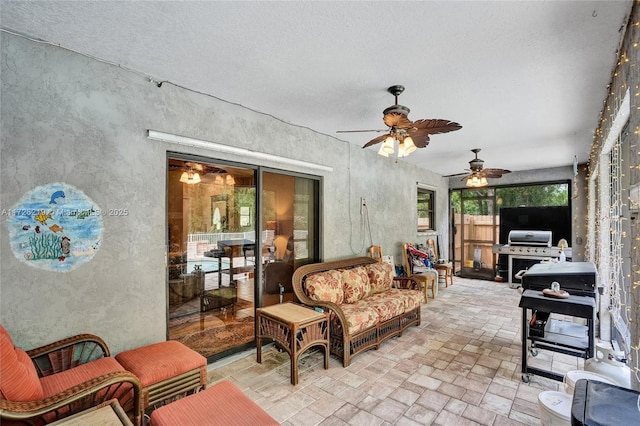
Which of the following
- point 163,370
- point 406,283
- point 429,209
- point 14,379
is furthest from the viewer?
point 429,209

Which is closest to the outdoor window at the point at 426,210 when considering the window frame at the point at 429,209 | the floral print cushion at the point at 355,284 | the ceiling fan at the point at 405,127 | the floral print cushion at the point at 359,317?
the window frame at the point at 429,209

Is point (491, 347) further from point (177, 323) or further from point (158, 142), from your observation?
point (158, 142)

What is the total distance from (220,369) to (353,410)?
1383 millimetres

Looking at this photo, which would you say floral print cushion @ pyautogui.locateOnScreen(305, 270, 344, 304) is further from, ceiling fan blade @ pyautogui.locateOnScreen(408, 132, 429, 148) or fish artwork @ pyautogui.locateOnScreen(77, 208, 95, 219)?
fish artwork @ pyautogui.locateOnScreen(77, 208, 95, 219)

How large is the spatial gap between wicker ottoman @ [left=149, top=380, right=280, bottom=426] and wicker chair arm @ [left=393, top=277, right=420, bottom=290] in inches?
130

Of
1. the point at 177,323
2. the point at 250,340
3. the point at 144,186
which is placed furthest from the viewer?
the point at 250,340

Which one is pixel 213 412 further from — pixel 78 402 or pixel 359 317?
pixel 359 317

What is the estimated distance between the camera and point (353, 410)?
2.41 m

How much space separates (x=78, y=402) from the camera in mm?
1799

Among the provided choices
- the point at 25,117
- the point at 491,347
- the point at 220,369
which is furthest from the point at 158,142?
the point at 491,347

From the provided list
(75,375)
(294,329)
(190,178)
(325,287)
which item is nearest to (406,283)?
(325,287)

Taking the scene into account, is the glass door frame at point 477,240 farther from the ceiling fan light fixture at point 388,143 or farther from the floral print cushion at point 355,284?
the ceiling fan light fixture at point 388,143

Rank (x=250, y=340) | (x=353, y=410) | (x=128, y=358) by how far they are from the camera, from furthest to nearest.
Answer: (x=250, y=340) → (x=353, y=410) → (x=128, y=358)

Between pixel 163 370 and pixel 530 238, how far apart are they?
24.7 ft
